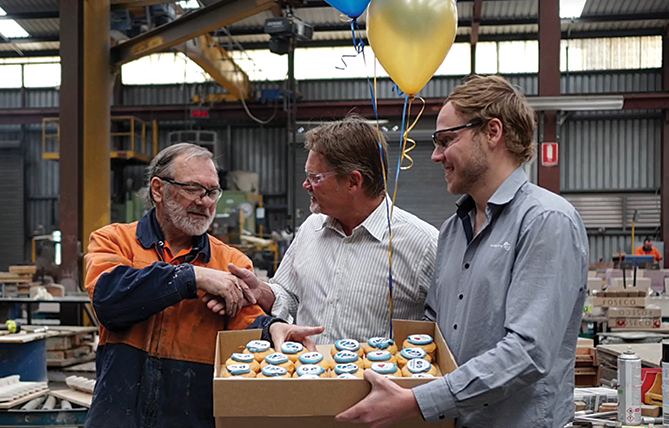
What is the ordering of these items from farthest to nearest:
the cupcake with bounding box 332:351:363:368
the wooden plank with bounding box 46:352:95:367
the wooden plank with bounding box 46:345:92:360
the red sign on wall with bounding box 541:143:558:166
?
the red sign on wall with bounding box 541:143:558:166
the wooden plank with bounding box 46:345:92:360
the wooden plank with bounding box 46:352:95:367
the cupcake with bounding box 332:351:363:368

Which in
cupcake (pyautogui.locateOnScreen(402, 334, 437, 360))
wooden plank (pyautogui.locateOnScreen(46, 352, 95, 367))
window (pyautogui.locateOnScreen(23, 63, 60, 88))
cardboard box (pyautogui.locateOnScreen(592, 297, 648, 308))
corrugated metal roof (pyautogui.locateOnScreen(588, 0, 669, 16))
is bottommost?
wooden plank (pyautogui.locateOnScreen(46, 352, 95, 367))

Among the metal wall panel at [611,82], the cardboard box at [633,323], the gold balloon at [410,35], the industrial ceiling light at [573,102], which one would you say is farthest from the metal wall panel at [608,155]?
the gold balloon at [410,35]

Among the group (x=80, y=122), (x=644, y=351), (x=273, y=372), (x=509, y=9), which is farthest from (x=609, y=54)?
(x=273, y=372)

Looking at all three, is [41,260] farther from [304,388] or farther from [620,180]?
A: [620,180]

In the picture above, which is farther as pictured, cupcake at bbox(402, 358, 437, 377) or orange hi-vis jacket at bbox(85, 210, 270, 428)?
Answer: orange hi-vis jacket at bbox(85, 210, 270, 428)

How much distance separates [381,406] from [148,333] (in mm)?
971

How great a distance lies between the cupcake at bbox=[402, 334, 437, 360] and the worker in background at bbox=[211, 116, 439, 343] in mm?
358

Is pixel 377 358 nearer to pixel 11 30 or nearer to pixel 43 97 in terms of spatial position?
pixel 11 30

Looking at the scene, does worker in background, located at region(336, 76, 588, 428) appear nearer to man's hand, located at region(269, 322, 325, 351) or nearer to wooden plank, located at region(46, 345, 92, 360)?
man's hand, located at region(269, 322, 325, 351)

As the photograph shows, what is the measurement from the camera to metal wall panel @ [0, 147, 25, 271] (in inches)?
647

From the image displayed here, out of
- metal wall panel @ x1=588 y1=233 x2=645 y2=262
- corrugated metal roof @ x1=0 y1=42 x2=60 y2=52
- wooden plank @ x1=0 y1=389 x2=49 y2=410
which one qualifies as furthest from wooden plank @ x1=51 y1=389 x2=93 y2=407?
corrugated metal roof @ x1=0 y1=42 x2=60 y2=52

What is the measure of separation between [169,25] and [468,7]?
8750 millimetres

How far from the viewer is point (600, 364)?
3811 mm

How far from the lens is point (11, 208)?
16578mm
